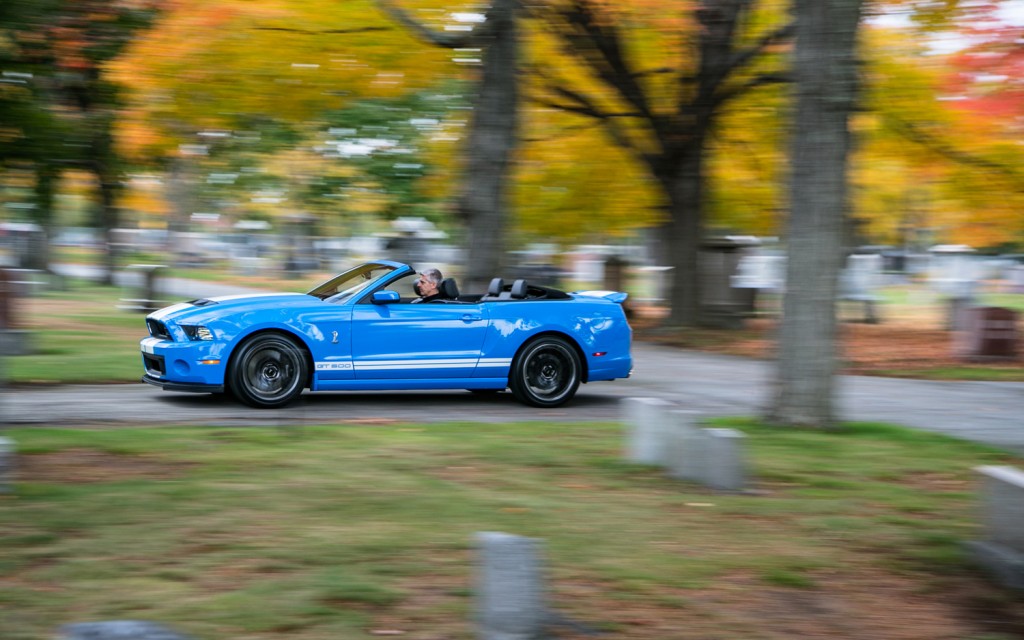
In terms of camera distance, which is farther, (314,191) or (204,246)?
(204,246)

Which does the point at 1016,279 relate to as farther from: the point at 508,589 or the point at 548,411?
the point at 508,589

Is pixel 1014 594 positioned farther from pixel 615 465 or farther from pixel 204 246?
pixel 204 246

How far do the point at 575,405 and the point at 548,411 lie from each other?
2.17ft

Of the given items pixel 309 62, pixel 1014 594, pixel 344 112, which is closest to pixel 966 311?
pixel 309 62

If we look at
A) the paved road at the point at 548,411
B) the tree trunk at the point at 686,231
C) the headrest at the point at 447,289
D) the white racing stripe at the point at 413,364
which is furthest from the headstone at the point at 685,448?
the tree trunk at the point at 686,231

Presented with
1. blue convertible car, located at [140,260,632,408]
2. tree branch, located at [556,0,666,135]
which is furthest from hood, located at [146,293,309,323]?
tree branch, located at [556,0,666,135]

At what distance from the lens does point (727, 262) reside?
24.9 meters

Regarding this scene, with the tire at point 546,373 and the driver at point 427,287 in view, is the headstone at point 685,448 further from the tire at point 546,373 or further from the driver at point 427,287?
the driver at point 427,287

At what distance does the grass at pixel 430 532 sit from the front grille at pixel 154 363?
6.00ft

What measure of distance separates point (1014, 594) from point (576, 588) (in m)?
2.18

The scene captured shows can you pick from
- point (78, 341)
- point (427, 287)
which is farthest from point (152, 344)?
point (78, 341)

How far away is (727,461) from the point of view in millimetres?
7773

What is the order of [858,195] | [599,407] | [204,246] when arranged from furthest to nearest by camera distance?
[204,246] < [858,195] < [599,407]

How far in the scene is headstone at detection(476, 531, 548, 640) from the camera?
4891 millimetres
